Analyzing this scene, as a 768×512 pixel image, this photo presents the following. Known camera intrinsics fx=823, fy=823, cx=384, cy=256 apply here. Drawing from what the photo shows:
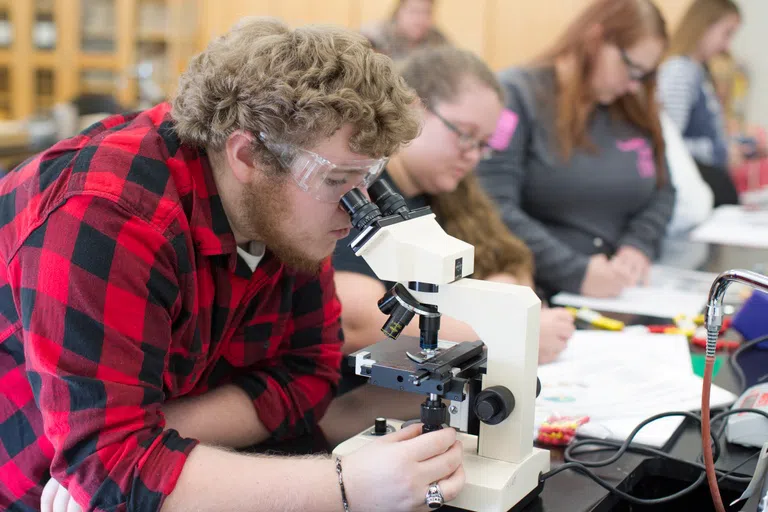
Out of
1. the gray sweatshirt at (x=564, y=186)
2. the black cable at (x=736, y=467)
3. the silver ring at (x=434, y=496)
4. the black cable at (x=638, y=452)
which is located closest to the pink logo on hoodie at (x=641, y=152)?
the gray sweatshirt at (x=564, y=186)

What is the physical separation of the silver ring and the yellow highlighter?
104cm

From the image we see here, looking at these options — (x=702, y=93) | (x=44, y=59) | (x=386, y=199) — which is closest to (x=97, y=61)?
(x=44, y=59)

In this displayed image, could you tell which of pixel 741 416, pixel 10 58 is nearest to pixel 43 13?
pixel 10 58

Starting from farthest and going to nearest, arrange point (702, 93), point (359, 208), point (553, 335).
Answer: point (702, 93) < point (553, 335) < point (359, 208)

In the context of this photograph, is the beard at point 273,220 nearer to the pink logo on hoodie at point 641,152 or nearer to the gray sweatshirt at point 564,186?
the gray sweatshirt at point 564,186

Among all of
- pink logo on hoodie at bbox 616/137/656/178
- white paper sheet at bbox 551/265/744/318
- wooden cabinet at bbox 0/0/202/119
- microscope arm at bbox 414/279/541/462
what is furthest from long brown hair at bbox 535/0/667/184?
wooden cabinet at bbox 0/0/202/119

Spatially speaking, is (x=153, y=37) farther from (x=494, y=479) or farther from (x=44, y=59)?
(x=494, y=479)

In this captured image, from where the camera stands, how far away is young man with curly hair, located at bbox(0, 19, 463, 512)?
968 millimetres

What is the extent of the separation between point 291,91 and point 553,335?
33.4 inches

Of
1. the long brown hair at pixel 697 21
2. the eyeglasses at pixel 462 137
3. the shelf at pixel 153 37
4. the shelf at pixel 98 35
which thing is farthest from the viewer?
the shelf at pixel 153 37

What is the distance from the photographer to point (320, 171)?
111 cm

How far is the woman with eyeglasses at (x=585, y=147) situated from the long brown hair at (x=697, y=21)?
2178 mm

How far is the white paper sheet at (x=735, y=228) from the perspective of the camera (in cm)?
293

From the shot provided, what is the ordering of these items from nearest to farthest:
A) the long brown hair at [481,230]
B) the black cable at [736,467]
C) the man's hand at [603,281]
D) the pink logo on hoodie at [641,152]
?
the black cable at [736,467] → the long brown hair at [481,230] → the man's hand at [603,281] → the pink logo on hoodie at [641,152]
